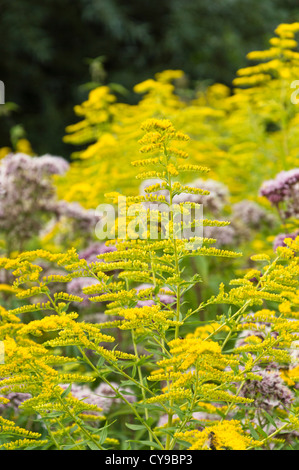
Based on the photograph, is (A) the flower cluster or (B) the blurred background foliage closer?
(A) the flower cluster

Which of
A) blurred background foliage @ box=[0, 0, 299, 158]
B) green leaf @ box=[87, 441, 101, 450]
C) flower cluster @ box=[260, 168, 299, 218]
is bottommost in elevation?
green leaf @ box=[87, 441, 101, 450]

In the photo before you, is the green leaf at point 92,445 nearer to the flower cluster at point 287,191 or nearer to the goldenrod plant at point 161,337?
the goldenrod plant at point 161,337

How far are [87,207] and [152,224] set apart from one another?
2.01 m

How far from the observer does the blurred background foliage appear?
10406 millimetres

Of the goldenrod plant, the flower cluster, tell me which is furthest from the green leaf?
the flower cluster

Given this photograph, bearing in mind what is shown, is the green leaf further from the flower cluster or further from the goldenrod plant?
the flower cluster

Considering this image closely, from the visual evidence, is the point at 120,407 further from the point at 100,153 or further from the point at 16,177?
the point at 100,153

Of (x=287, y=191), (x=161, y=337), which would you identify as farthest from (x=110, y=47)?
(x=161, y=337)

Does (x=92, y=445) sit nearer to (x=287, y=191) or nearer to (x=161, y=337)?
(x=161, y=337)

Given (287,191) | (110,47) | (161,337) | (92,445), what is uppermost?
(110,47)

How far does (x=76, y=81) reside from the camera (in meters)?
11.0

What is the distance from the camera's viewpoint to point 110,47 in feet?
35.9

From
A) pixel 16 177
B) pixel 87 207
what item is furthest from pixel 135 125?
pixel 16 177

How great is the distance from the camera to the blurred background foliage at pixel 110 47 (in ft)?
34.1
